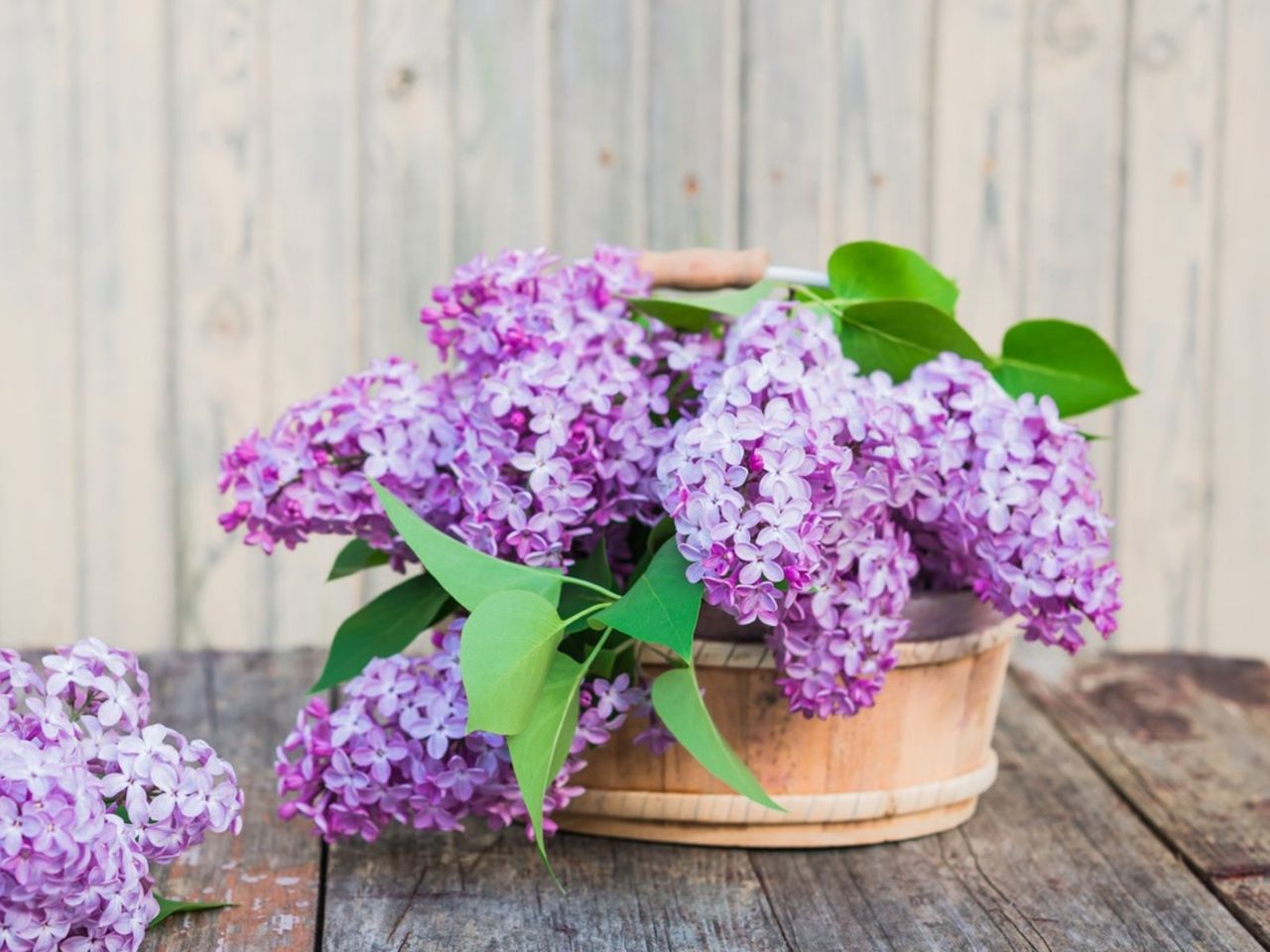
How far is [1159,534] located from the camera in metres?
1.76

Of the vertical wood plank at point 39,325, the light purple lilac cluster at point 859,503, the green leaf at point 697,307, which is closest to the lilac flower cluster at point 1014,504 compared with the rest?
the light purple lilac cluster at point 859,503

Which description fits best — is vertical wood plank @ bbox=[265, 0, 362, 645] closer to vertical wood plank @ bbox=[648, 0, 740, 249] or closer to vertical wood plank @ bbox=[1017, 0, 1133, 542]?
vertical wood plank @ bbox=[648, 0, 740, 249]

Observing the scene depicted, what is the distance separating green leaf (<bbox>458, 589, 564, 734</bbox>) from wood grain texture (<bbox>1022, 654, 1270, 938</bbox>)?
1.22 ft

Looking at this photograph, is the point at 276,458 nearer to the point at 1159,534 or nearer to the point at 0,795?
the point at 0,795

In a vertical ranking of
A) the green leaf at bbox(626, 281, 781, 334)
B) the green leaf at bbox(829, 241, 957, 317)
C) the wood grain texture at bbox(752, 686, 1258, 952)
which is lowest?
the wood grain texture at bbox(752, 686, 1258, 952)

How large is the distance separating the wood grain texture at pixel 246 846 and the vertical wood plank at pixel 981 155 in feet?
3.01

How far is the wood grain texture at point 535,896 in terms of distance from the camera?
2.19 ft

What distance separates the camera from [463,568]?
2.16 ft

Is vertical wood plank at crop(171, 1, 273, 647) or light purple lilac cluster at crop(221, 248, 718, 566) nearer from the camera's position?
Answer: light purple lilac cluster at crop(221, 248, 718, 566)

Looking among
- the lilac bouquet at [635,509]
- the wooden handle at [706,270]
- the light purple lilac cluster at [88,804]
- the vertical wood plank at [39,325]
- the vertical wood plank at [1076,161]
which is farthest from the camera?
the vertical wood plank at [1076,161]

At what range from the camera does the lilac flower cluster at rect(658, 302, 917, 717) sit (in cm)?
62

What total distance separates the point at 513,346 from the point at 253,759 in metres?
0.37

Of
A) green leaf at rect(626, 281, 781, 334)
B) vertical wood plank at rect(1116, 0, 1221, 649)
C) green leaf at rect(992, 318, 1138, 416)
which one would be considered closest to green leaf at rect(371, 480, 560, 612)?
green leaf at rect(626, 281, 781, 334)

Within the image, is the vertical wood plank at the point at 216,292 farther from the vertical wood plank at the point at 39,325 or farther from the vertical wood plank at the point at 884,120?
the vertical wood plank at the point at 884,120
